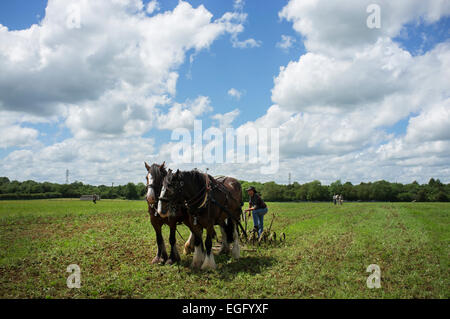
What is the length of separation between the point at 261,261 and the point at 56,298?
17.7 ft

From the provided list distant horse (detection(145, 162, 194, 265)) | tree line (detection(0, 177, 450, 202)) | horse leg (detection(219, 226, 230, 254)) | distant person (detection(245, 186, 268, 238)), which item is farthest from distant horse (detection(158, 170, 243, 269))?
tree line (detection(0, 177, 450, 202))

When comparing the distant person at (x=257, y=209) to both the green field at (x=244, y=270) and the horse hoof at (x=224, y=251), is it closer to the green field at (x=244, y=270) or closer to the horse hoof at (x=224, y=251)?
the green field at (x=244, y=270)

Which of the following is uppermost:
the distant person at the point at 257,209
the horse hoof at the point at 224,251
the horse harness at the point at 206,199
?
the horse harness at the point at 206,199

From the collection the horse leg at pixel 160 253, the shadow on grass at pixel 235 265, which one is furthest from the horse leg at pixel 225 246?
the horse leg at pixel 160 253

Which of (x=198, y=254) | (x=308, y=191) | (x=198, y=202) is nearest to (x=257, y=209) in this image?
(x=198, y=254)

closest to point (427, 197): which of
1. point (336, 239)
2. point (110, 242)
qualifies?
point (336, 239)

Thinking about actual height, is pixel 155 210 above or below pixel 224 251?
above

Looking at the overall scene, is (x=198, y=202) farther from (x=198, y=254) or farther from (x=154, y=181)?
(x=198, y=254)

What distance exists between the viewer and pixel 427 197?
86562 mm

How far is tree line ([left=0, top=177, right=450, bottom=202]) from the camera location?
75.6 metres

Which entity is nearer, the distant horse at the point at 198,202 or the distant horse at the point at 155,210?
the distant horse at the point at 198,202

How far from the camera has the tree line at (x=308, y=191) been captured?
2975 inches

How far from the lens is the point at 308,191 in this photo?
105938mm
